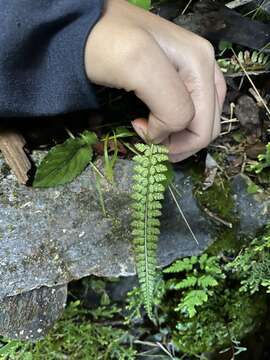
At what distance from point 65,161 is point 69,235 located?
0.96ft

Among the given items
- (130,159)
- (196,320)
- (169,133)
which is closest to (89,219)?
(130,159)

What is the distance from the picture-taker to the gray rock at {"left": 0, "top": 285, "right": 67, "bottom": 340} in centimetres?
227

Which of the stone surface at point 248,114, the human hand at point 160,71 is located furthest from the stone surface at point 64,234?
the stone surface at point 248,114

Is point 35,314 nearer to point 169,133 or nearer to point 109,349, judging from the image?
point 109,349

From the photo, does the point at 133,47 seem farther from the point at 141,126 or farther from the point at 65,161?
the point at 65,161

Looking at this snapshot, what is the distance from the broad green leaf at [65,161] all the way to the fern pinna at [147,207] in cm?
35

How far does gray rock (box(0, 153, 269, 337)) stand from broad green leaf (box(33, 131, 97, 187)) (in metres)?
0.04

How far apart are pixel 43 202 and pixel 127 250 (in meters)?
0.38

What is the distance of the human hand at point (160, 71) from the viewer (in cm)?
184

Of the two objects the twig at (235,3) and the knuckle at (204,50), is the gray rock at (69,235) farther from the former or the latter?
the twig at (235,3)

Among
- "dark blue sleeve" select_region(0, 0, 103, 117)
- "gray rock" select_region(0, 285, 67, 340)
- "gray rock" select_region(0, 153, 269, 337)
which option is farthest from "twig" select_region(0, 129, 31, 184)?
"gray rock" select_region(0, 285, 67, 340)

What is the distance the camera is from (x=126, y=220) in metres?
2.35

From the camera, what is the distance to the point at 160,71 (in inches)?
73.1

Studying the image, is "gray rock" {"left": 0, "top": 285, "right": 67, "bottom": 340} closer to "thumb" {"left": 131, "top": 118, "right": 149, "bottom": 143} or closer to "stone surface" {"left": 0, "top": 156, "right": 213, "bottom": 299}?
"stone surface" {"left": 0, "top": 156, "right": 213, "bottom": 299}
